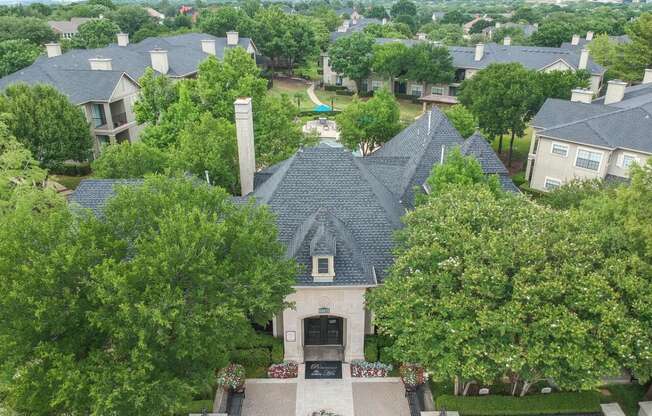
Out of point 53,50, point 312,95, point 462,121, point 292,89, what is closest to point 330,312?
point 462,121

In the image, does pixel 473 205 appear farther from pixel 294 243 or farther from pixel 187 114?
pixel 187 114

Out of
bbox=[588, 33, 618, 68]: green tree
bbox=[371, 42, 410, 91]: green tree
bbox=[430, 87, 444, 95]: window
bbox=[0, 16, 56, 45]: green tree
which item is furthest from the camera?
bbox=[0, 16, 56, 45]: green tree

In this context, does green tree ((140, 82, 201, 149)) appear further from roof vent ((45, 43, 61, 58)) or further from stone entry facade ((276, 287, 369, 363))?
roof vent ((45, 43, 61, 58))

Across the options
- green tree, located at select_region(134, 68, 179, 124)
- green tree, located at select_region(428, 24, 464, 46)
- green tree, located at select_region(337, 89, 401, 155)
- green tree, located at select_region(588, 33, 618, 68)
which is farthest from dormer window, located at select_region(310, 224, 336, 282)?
green tree, located at select_region(428, 24, 464, 46)

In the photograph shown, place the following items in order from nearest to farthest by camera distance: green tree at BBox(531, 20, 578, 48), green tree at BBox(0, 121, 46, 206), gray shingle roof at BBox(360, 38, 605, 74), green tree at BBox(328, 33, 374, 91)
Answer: green tree at BBox(0, 121, 46, 206), gray shingle roof at BBox(360, 38, 605, 74), green tree at BBox(328, 33, 374, 91), green tree at BBox(531, 20, 578, 48)

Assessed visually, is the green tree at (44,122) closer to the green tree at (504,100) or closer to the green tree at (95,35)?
the green tree at (504,100)

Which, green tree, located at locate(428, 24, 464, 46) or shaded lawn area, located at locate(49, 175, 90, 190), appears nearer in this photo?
shaded lawn area, located at locate(49, 175, 90, 190)

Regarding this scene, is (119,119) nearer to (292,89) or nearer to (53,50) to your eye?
(53,50)
